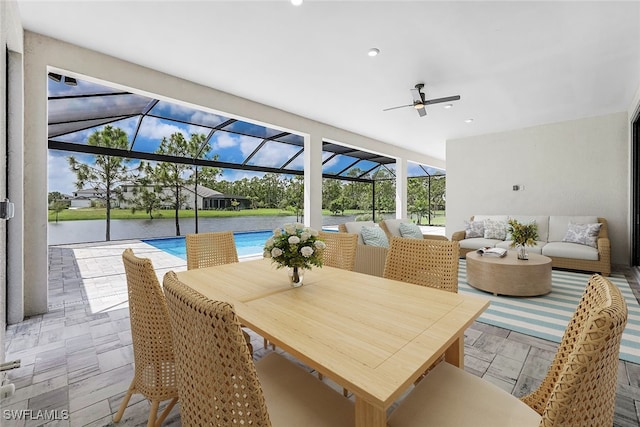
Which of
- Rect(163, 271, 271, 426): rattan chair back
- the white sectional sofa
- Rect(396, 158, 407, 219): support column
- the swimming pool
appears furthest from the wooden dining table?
Rect(396, 158, 407, 219): support column

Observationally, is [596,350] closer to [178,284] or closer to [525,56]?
[178,284]

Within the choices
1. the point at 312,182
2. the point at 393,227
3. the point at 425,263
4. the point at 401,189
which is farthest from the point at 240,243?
the point at 425,263

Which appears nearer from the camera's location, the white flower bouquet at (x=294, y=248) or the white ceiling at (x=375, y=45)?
the white flower bouquet at (x=294, y=248)

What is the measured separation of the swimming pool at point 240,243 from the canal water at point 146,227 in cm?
20

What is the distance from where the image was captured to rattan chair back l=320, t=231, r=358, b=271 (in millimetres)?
2197

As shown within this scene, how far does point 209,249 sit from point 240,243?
7.42 meters

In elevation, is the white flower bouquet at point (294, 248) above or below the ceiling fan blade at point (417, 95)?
below

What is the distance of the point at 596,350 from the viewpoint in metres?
0.54

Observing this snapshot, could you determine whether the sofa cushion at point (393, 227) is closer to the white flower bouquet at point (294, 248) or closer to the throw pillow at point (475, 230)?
the throw pillow at point (475, 230)

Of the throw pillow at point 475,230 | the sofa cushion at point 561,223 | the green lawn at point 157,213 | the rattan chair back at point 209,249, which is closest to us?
the rattan chair back at point 209,249

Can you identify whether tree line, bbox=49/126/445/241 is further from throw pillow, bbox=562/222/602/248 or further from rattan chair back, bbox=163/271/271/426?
rattan chair back, bbox=163/271/271/426

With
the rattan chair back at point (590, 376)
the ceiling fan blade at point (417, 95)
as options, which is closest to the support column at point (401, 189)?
the ceiling fan blade at point (417, 95)

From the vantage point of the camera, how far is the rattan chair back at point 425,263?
1722mm

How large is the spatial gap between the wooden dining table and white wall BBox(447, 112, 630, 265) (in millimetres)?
5656
